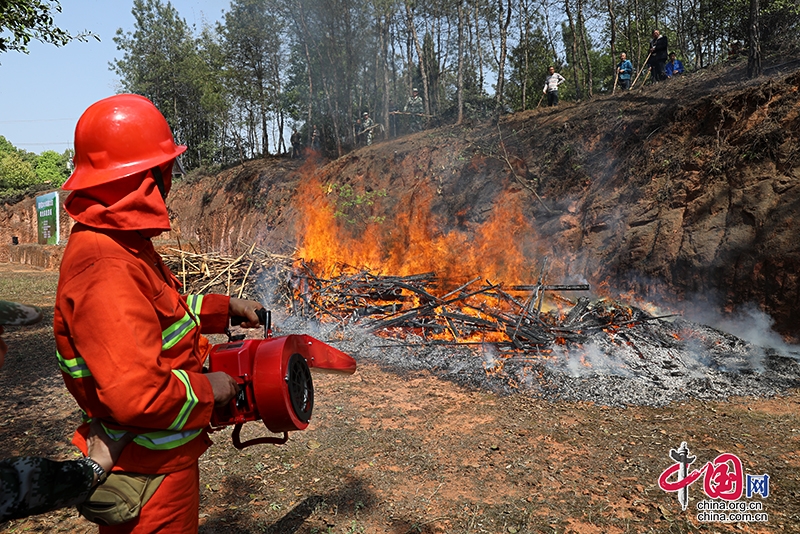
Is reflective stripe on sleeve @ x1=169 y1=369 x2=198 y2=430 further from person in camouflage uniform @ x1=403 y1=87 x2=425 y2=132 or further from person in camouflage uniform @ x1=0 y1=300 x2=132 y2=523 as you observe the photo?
person in camouflage uniform @ x1=403 y1=87 x2=425 y2=132

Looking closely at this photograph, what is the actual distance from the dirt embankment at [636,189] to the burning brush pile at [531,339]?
2.74ft

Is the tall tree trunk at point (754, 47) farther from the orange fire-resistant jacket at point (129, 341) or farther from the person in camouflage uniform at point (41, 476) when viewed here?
the person in camouflage uniform at point (41, 476)

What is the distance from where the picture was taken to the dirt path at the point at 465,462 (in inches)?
126

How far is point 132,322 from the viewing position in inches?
54.1

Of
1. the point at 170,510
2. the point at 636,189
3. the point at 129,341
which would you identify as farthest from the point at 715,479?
the point at 636,189

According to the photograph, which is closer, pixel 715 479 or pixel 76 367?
pixel 76 367

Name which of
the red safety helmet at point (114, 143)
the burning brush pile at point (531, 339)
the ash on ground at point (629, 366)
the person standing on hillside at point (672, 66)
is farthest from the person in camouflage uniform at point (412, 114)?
the red safety helmet at point (114, 143)

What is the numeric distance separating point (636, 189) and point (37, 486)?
31.1ft

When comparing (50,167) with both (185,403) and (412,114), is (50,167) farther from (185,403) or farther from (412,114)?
(185,403)

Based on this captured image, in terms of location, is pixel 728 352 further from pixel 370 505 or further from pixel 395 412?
pixel 370 505

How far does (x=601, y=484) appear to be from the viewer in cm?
359

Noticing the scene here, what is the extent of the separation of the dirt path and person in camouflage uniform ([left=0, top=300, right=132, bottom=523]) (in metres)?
1.99

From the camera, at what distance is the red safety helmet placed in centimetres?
157

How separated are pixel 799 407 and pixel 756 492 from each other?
2033 millimetres
